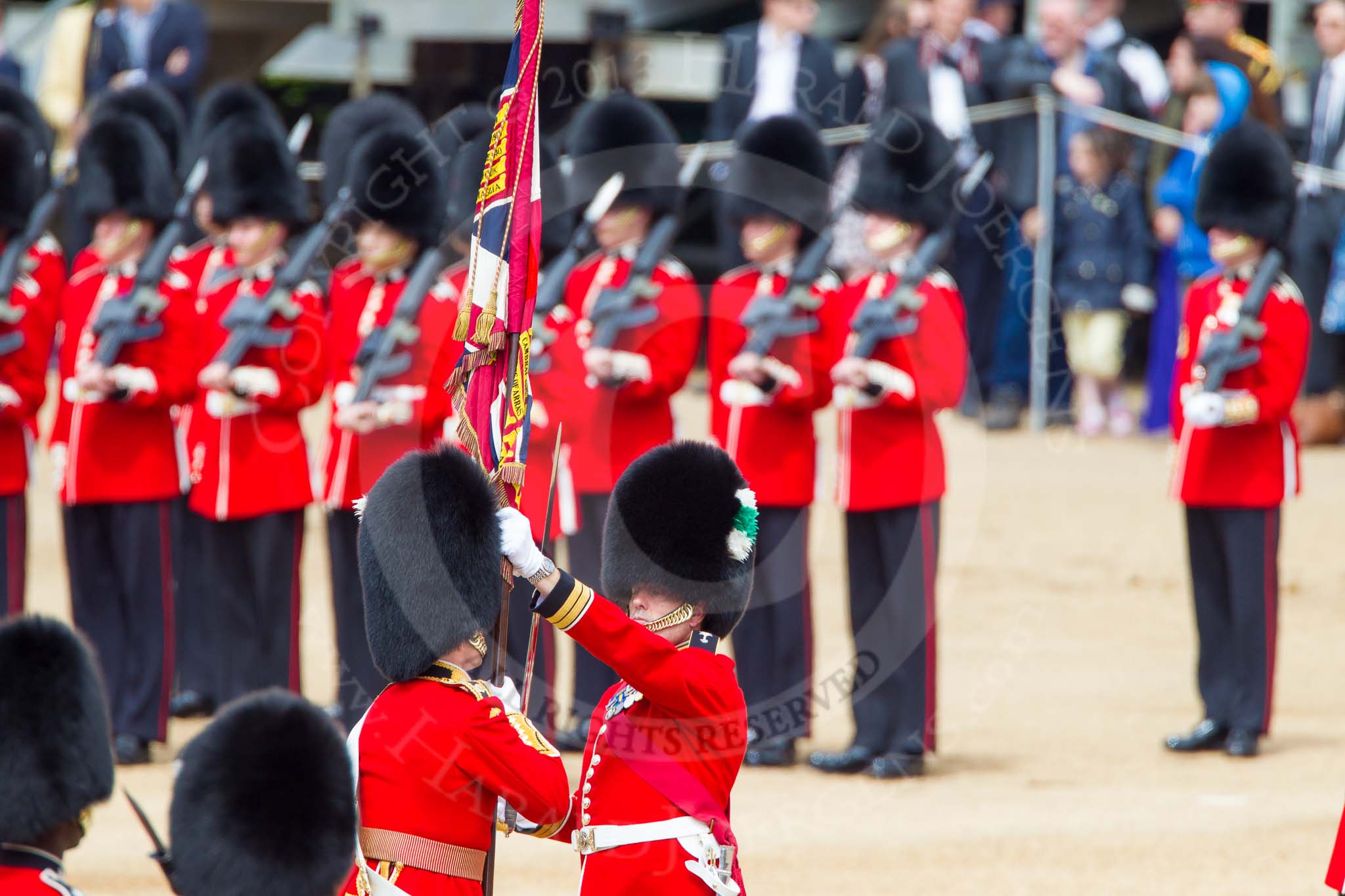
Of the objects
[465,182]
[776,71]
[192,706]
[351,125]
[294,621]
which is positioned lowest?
[192,706]

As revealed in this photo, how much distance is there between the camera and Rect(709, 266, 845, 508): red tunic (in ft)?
18.2

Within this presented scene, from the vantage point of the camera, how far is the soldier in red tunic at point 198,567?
594 centimetres

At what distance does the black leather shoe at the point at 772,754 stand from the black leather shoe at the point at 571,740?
1.43ft

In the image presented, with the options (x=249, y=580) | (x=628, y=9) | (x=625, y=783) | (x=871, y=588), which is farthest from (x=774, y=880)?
(x=628, y=9)

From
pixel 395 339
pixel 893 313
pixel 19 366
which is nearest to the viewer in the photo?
pixel 893 313

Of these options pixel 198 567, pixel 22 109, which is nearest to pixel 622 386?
pixel 198 567

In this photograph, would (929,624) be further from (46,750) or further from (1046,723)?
(46,750)

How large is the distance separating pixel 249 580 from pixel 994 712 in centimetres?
212

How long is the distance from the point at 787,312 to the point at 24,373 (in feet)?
6.76

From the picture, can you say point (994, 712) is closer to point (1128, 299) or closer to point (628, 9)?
point (1128, 299)

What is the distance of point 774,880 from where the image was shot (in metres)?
4.52

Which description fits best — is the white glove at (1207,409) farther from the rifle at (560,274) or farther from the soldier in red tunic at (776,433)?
the rifle at (560,274)

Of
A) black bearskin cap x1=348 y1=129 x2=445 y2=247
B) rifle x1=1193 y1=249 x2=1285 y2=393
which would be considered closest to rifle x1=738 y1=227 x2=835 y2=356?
black bearskin cap x1=348 y1=129 x2=445 y2=247

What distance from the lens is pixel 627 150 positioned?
622 cm
